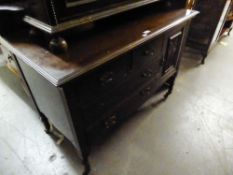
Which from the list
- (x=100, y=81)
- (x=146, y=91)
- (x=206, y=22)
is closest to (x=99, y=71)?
(x=100, y=81)

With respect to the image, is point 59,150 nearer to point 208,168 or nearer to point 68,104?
point 68,104

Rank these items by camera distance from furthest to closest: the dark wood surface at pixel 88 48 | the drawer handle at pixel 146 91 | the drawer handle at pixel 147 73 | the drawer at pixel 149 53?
the drawer handle at pixel 146 91 < the drawer handle at pixel 147 73 < the drawer at pixel 149 53 < the dark wood surface at pixel 88 48

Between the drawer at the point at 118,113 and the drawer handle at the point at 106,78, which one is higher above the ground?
the drawer handle at the point at 106,78

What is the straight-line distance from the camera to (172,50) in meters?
1.44

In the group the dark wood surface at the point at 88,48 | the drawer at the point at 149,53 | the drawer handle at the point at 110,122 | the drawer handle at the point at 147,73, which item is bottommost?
the drawer handle at the point at 110,122

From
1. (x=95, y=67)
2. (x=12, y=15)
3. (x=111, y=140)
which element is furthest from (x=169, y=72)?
(x=12, y=15)

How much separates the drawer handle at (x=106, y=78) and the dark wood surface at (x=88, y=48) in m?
0.11

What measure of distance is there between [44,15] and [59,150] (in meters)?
1.06

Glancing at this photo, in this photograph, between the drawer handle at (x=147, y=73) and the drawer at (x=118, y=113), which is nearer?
the drawer at (x=118, y=113)

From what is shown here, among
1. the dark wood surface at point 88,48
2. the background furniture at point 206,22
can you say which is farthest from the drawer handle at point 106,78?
the background furniture at point 206,22

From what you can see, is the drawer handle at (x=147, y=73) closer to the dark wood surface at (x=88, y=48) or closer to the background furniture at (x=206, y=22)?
the dark wood surface at (x=88, y=48)

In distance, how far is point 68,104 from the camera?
0.80 m

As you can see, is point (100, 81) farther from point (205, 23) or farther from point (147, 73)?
point (205, 23)

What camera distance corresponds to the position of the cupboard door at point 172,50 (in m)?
1.33
